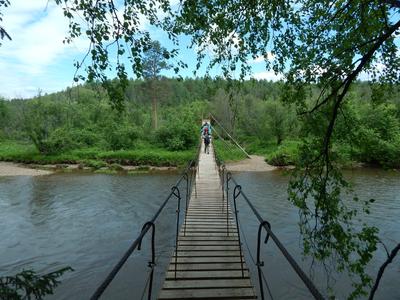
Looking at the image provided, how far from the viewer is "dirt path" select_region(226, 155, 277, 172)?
25125 millimetres

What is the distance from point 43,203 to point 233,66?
43.4ft

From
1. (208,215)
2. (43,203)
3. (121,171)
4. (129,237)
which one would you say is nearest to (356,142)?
(208,215)

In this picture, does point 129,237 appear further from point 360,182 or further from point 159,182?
point 360,182

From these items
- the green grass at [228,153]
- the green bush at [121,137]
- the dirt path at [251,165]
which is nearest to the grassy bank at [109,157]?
the green bush at [121,137]

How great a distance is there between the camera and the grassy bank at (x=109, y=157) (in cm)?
2702

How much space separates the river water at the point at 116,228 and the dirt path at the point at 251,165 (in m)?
4.55

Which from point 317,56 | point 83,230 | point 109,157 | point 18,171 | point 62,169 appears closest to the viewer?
point 317,56

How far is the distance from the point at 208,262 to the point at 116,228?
272 inches

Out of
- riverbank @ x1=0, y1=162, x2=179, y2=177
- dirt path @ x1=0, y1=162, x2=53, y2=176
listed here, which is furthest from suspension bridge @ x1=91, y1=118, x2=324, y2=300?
dirt path @ x1=0, y1=162, x2=53, y2=176

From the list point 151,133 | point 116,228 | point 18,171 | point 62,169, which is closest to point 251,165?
point 151,133

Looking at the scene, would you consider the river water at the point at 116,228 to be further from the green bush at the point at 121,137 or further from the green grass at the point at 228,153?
the green bush at the point at 121,137

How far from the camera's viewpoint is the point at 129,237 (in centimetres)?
1062

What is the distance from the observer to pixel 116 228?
1150cm

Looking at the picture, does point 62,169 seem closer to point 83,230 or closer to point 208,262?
point 83,230
